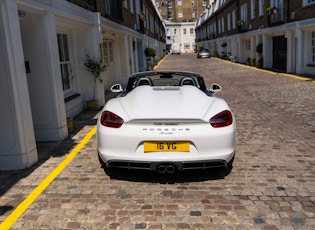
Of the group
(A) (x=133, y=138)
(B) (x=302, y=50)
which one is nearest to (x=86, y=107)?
(A) (x=133, y=138)

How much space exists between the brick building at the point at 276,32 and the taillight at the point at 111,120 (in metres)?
14.6

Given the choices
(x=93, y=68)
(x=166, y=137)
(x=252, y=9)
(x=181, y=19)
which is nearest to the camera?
(x=166, y=137)

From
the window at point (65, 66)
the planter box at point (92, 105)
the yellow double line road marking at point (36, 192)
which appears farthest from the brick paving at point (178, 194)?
the planter box at point (92, 105)

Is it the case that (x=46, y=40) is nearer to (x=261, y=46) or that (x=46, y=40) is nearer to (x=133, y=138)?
(x=133, y=138)

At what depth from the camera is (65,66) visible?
29.0ft

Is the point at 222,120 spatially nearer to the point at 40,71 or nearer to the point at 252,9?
the point at 40,71

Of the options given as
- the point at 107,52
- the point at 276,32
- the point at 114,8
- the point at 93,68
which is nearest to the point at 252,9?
the point at 276,32

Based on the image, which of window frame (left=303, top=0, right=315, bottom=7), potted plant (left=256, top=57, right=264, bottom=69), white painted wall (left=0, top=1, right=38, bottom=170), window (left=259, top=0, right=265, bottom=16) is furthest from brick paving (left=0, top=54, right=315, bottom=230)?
window (left=259, top=0, right=265, bottom=16)

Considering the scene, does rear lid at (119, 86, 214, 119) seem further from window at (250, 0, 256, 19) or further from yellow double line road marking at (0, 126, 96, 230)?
window at (250, 0, 256, 19)

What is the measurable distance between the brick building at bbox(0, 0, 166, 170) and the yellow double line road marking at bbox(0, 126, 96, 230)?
491 mm

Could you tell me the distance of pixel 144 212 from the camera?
3.43 m

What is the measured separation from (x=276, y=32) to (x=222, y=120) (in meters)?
18.9

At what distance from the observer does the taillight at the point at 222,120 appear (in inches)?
154

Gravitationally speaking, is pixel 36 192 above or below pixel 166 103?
below
